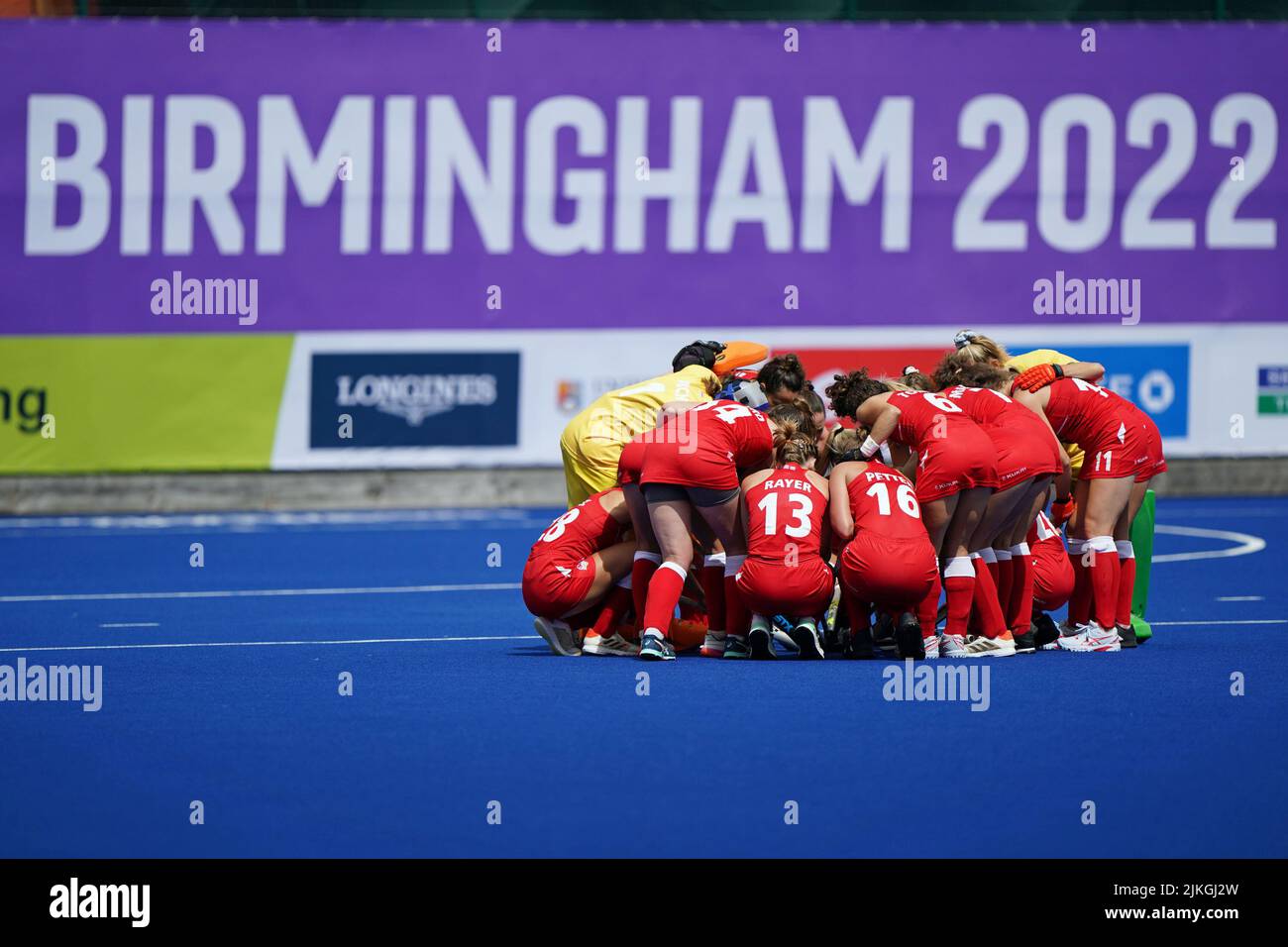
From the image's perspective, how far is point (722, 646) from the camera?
979 cm

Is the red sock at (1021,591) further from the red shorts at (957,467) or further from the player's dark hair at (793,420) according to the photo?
the player's dark hair at (793,420)

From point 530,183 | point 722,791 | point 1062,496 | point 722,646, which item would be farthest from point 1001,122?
point 722,791

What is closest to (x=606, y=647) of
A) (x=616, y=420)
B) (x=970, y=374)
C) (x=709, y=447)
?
(x=709, y=447)

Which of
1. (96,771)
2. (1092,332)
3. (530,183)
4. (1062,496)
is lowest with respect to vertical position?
(96,771)

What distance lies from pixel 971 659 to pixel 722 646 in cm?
129

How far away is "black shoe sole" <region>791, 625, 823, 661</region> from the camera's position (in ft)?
30.9

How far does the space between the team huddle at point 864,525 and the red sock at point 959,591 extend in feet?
0.03

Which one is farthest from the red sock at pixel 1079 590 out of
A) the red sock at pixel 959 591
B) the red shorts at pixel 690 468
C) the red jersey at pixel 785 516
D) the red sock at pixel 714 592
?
the red shorts at pixel 690 468

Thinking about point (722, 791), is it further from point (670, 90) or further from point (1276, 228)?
point (1276, 228)

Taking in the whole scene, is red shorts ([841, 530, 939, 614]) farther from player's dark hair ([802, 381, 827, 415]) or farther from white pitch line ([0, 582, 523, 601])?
white pitch line ([0, 582, 523, 601])

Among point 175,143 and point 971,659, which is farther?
point 175,143

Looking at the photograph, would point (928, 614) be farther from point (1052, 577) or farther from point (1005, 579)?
point (1052, 577)

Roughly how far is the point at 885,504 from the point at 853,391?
76 cm

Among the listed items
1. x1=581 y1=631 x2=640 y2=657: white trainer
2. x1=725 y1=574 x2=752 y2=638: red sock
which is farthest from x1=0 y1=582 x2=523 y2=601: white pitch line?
x1=725 y1=574 x2=752 y2=638: red sock
